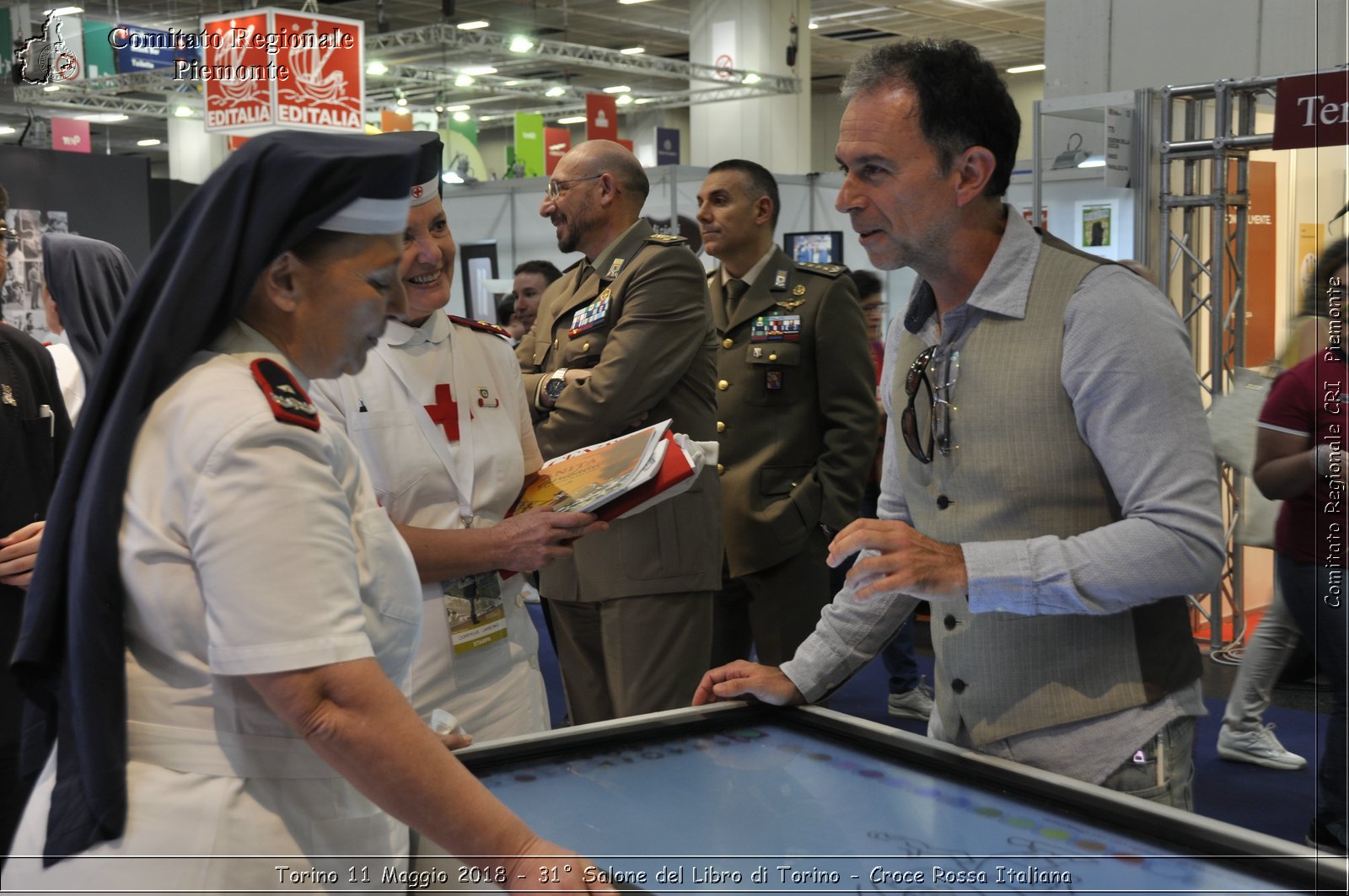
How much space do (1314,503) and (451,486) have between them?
7.40ft


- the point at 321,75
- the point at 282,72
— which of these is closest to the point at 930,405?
the point at 282,72

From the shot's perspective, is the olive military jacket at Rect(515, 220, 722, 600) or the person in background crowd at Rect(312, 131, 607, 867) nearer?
the person in background crowd at Rect(312, 131, 607, 867)

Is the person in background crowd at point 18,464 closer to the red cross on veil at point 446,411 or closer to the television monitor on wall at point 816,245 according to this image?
the red cross on veil at point 446,411

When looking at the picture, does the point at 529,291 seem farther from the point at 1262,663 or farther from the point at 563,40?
the point at 563,40

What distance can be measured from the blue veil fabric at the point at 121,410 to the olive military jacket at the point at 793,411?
99.2 inches

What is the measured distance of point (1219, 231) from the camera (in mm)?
5293

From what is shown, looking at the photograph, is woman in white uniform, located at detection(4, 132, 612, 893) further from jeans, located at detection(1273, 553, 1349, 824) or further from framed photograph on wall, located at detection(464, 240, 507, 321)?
framed photograph on wall, located at detection(464, 240, 507, 321)

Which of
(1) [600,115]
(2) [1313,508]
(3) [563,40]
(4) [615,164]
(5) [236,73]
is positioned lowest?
(2) [1313,508]

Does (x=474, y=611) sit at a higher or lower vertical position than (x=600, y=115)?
lower

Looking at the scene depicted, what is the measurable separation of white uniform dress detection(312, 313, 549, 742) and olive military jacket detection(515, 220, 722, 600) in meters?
0.67

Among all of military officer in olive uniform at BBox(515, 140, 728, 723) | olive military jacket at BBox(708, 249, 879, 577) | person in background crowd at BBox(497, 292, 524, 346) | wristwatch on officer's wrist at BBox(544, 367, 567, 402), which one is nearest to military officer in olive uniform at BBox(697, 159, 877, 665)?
olive military jacket at BBox(708, 249, 879, 577)

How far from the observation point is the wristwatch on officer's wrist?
9.49 feet

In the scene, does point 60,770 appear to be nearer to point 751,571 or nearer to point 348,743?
point 348,743

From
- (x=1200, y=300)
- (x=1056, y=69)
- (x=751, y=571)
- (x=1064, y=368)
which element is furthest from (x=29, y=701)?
(x=1056, y=69)
